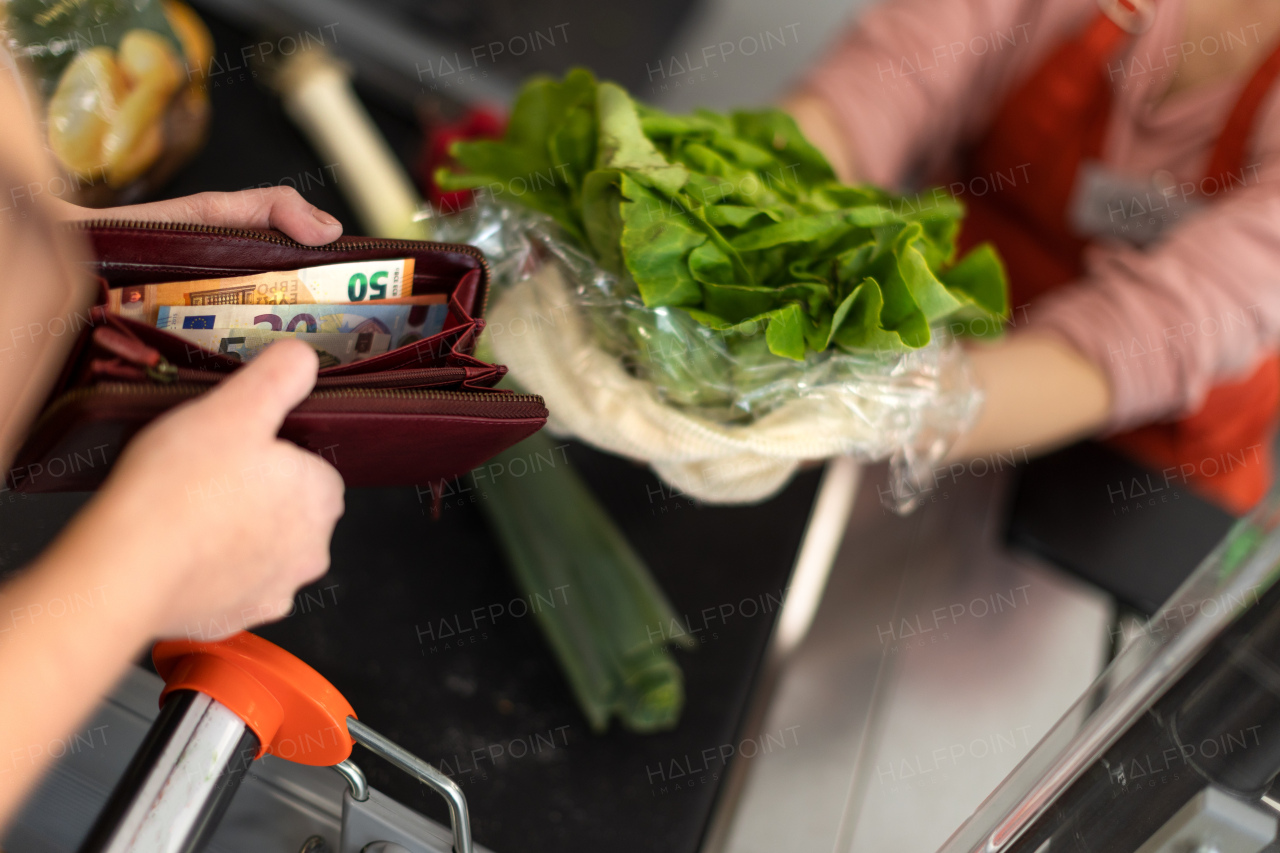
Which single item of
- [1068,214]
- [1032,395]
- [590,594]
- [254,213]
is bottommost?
[590,594]

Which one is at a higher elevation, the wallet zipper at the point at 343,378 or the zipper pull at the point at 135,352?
the zipper pull at the point at 135,352

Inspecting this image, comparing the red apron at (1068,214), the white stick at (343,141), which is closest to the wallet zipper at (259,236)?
the white stick at (343,141)

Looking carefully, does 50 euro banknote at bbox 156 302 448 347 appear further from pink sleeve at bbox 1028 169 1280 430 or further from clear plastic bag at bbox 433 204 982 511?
pink sleeve at bbox 1028 169 1280 430

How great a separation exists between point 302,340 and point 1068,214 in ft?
3.11

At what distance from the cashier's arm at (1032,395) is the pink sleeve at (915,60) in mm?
293

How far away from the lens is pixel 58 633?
0.30 meters

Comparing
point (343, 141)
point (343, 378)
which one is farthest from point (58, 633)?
point (343, 141)

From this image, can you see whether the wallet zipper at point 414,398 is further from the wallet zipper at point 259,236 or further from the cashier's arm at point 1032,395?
the cashier's arm at point 1032,395

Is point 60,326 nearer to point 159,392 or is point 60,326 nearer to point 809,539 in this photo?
point 159,392

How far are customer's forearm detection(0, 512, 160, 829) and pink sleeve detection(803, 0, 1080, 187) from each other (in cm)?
89

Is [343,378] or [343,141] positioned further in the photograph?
[343,141]

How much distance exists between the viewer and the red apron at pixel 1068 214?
Result: 949mm

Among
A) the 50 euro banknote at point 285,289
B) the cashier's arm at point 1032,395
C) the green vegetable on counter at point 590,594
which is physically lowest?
the green vegetable on counter at point 590,594

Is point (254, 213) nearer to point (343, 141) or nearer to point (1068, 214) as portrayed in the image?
point (343, 141)
